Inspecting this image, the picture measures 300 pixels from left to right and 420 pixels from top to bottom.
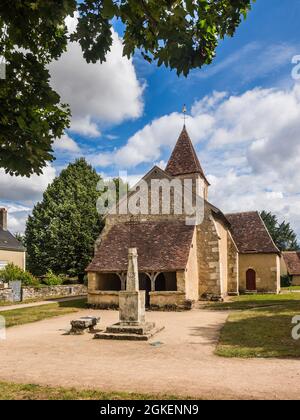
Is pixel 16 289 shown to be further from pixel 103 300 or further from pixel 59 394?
pixel 59 394

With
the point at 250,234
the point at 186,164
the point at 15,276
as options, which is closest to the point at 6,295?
the point at 15,276

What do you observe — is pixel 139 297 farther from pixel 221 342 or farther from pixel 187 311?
pixel 187 311

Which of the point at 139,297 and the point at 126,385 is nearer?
the point at 126,385

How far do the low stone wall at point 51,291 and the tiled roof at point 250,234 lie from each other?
1336 cm

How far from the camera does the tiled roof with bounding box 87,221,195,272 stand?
2000 cm

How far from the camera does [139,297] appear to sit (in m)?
12.8

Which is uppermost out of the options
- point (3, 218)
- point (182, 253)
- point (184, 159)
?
point (184, 159)

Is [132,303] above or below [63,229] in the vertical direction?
below

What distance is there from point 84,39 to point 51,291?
26.1 metres

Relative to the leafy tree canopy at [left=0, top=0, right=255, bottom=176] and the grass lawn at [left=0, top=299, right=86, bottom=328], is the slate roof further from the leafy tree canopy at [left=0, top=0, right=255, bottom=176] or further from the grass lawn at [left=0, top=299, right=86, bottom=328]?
the leafy tree canopy at [left=0, top=0, right=255, bottom=176]

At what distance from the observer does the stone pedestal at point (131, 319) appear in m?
11.8

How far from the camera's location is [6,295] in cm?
2378

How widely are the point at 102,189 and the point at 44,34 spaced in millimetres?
33951
